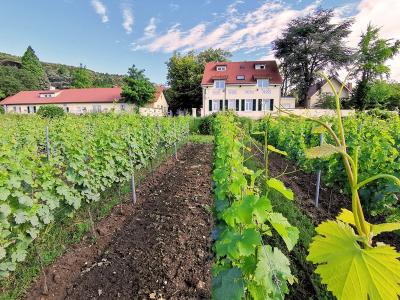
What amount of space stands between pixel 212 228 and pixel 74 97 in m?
48.0

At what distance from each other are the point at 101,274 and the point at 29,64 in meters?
90.6

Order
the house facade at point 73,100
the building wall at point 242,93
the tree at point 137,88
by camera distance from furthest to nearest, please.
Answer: the house facade at point 73,100 < the tree at point 137,88 < the building wall at point 242,93

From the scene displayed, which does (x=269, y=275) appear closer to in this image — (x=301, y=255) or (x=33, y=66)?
(x=301, y=255)

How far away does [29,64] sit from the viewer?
7544 centimetres

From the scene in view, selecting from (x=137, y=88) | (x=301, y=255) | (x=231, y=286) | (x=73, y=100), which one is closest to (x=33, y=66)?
(x=73, y=100)

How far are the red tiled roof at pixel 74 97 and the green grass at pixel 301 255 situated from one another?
138 feet

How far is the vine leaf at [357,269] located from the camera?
0.53 metres

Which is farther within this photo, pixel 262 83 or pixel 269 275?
pixel 262 83

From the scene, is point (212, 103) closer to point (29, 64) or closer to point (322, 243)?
point (322, 243)

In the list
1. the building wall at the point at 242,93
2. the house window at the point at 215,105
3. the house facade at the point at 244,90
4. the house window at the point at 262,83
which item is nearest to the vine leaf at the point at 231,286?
the house facade at the point at 244,90

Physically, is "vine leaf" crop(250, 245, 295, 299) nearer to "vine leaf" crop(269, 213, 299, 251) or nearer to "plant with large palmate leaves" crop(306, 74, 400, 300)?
"vine leaf" crop(269, 213, 299, 251)

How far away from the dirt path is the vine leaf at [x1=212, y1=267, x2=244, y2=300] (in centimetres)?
158

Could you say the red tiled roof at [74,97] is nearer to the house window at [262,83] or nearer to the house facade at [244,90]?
the house facade at [244,90]

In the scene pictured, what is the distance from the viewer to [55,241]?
4270 mm
